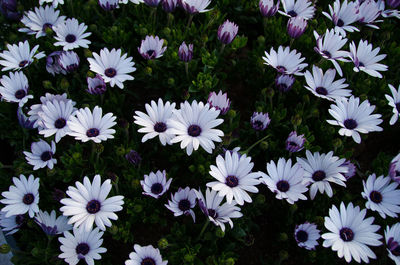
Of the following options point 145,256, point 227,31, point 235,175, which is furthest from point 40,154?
point 227,31

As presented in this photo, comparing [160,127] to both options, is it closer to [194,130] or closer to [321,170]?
[194,130]

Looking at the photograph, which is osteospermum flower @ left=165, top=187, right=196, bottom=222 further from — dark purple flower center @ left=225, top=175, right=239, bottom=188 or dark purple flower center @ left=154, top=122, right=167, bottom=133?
dark purple flower center @ left=154, top=122, right=167, bottom=133

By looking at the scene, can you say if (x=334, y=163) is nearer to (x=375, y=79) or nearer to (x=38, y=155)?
(x=375, y=79)

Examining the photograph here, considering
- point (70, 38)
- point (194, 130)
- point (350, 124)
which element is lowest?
point (350, 124)

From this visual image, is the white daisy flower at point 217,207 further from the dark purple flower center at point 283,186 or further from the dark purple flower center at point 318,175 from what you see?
the dark purple flower center at point 318,175

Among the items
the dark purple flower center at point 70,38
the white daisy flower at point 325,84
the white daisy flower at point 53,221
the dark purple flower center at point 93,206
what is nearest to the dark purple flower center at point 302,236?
the white daisy flower at point 325,84

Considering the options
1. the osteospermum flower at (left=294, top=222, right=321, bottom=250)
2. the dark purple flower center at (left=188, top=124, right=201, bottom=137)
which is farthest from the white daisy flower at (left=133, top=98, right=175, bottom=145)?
the osteospermum flower at (left=294, top=222, right=321, bottom=250)

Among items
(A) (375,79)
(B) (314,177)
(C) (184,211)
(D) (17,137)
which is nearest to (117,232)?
(C) (184,211)
